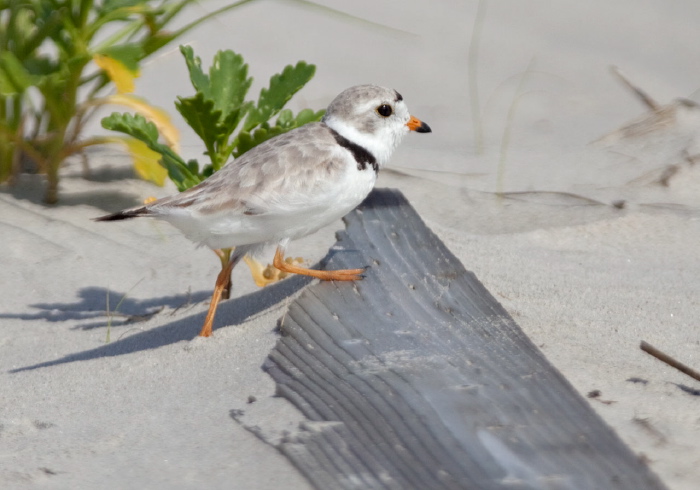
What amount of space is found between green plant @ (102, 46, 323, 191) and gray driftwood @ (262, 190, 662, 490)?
792 millimetres

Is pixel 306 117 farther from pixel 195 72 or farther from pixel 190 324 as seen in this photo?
pixel 190 324

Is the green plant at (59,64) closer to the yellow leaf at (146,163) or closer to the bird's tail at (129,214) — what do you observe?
the yellow leaf at (146,163)

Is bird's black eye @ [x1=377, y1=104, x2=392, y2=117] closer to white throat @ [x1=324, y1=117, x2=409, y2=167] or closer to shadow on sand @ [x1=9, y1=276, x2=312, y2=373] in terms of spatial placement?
white throat @ [x1=324, y1=117, x2=409, y2=167]

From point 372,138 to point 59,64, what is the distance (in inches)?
73.9

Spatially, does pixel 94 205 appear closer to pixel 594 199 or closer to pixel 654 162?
pixel 594 199

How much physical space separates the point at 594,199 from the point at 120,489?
342 centimetres

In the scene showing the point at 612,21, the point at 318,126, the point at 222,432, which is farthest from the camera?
the point at 612,21

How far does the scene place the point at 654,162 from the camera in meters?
5.38

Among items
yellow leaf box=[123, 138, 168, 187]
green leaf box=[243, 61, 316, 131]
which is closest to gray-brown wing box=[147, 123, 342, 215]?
green leaf box=[243, 61, 316, 131]

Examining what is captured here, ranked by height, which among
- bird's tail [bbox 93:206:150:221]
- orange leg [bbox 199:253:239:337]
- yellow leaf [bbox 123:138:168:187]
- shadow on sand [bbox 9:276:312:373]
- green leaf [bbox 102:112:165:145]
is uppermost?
green leaf [bbox 102:112:165:145]

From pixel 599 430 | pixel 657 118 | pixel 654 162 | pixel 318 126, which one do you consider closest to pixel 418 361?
pixel 599 430

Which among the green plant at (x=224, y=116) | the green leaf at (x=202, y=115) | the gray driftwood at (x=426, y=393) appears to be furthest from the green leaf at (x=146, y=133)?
the gray driftwood at (x=426, y=393)

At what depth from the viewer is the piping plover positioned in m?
3.33

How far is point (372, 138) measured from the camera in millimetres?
3633
